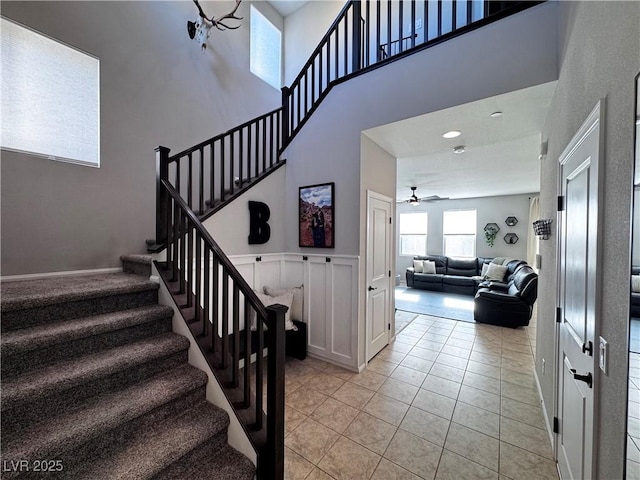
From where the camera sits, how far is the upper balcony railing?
2.43m

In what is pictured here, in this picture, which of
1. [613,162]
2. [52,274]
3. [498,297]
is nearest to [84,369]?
[52,274]

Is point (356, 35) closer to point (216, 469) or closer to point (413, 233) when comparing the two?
point (216, 469)

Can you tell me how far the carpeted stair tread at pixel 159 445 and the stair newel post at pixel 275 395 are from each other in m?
0.34

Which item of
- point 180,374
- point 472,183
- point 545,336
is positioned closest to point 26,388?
point 180,374

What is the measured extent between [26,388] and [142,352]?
0.49 metres

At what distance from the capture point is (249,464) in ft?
4.83

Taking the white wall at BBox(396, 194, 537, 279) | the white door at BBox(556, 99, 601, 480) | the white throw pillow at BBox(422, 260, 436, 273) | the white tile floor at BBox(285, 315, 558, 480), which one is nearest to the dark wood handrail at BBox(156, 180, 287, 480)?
the white tile floor at BBox(285, 315, 558, 480)

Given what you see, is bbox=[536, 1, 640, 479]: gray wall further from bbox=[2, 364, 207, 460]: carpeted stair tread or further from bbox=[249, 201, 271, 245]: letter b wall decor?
bbox=[249, 201, 271, 245]: letter b wall decor

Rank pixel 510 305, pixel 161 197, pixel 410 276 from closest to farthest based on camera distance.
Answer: pixel 161 197 → pixel 510 305 → pixel 410 276

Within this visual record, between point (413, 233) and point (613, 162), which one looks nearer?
point (613, 162)

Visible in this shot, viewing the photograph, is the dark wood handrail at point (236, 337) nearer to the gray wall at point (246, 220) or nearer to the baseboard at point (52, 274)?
the gray wall at point (246, 220)

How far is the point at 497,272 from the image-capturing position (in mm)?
6258

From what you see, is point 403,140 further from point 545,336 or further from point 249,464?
point 249,464

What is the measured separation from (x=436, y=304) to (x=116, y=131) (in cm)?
649
